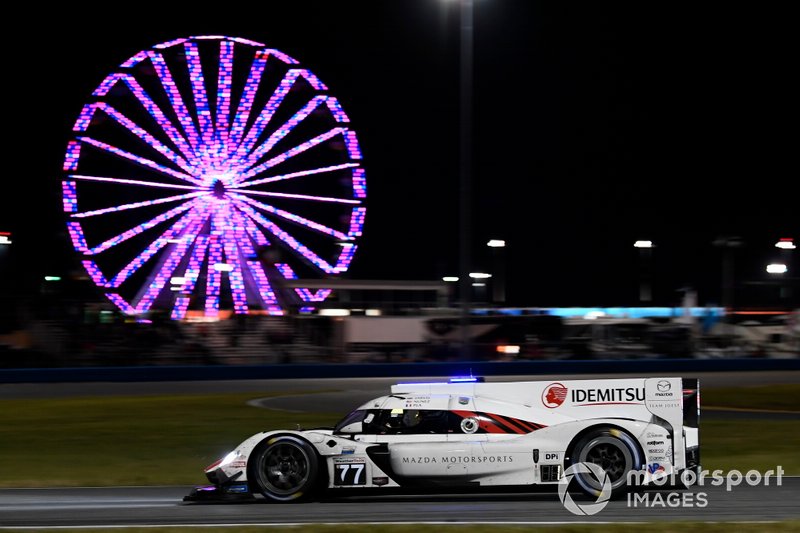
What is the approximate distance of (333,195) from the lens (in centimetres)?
3441

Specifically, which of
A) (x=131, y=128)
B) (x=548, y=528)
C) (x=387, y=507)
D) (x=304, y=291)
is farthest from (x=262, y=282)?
(x=548, y=528)

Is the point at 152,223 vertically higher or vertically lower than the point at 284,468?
higher

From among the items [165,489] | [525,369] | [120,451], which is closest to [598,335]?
[525,369]

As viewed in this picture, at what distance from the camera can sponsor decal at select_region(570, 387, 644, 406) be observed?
356 inches

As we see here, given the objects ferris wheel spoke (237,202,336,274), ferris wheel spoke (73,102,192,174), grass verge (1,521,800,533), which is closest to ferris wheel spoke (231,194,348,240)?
ferris wheel spoke (237,202,336,274)

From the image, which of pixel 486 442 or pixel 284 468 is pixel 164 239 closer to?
pixel 284 468

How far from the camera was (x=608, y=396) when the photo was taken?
9.08 m

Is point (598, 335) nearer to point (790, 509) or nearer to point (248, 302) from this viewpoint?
point (248, 302)

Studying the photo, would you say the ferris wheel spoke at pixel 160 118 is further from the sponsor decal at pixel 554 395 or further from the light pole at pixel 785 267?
the sponsor decal at pixel 554 395

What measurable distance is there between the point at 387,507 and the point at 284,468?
0.98m

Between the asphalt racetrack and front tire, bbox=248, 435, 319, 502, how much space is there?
13 cm

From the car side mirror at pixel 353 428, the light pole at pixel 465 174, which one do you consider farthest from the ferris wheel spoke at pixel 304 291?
the car side mirror at pixel 353 428

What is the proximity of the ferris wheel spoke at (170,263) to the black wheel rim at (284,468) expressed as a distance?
24.1 metres

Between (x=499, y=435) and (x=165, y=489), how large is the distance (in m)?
3.82
